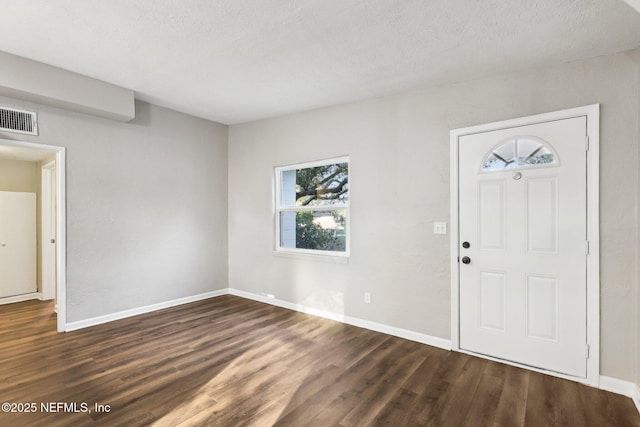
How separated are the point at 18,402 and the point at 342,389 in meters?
2.29

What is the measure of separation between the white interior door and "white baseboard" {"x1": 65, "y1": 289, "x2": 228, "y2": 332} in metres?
2.19

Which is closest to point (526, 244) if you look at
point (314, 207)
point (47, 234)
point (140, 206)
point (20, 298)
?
point (314, 207)

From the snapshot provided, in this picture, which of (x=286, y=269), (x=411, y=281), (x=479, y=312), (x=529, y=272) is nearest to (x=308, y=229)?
(x=286, y=269)

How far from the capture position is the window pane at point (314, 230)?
13.4ft

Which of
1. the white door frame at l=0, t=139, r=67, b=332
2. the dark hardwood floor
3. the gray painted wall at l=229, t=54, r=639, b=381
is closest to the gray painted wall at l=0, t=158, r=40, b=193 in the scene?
the white door frame at l=0, t=139, r=67, b=332

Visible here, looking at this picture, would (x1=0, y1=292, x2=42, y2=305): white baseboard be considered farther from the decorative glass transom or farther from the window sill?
the decorative glass transom

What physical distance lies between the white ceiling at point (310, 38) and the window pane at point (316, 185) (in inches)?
42.6

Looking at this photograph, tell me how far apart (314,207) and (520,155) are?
2.42 metres

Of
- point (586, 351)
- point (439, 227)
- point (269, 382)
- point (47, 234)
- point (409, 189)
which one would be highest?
point (409, 189)

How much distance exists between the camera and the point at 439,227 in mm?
3262

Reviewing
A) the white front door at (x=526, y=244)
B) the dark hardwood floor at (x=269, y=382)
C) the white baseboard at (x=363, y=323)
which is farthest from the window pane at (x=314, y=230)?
the white front door at (x=526, y=244)

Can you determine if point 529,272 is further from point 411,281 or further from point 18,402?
point 18,402

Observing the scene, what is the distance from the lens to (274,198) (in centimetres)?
469

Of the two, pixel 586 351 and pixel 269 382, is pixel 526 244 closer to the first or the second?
pixel 586 351
